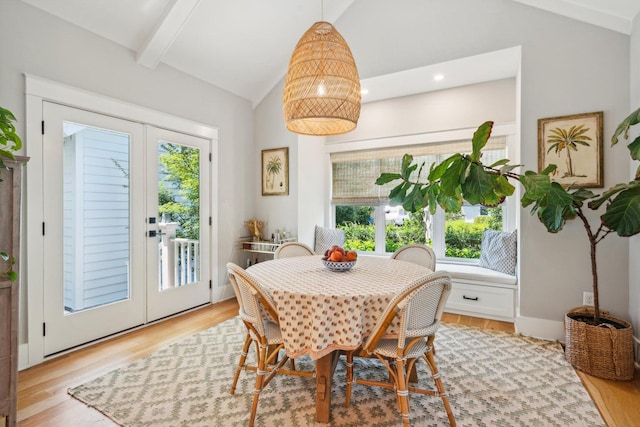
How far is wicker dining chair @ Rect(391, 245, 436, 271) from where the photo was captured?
8.74 feet

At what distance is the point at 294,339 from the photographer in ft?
5.39

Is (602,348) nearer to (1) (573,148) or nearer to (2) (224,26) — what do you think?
(1) (573,148)

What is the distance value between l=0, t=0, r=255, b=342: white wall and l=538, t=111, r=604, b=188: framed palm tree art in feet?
11.0

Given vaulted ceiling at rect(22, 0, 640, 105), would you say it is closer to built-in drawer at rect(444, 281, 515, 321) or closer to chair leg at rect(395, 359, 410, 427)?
built-in drawer at rect(444, 281, 515, 321)

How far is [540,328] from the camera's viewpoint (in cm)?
287

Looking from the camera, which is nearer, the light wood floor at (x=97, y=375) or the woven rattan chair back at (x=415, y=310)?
the woven rattan chair back at (x=415, y=310)

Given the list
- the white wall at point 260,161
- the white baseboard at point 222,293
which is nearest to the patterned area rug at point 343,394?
the white baseboard at point 222,293

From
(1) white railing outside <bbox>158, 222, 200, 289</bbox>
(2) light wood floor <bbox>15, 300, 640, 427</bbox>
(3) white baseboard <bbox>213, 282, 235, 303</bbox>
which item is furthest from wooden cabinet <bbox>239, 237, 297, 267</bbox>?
(2) light wood floor <bbox>15, 300, 640, 427</bbox>

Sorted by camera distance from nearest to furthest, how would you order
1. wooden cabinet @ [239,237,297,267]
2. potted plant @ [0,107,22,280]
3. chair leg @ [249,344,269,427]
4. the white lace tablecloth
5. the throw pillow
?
potted plant @ [0,107,22,280] < the white lace tablecloth < chair leg @ [249,344,269,427] < the throw pillow < wooden cabinet @ [239,237,297,267]

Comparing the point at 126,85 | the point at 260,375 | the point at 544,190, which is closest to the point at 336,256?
the point at 260,375

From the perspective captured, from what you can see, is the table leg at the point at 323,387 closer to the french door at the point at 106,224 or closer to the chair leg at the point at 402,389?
the chair leg at the point at 402,389

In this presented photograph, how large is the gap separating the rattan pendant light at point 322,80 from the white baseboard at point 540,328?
2.43 metres

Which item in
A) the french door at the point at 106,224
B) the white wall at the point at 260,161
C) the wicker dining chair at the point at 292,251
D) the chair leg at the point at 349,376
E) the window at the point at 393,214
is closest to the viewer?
the chair leg at the point at 349,376

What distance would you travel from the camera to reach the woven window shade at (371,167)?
4086 millimetres
